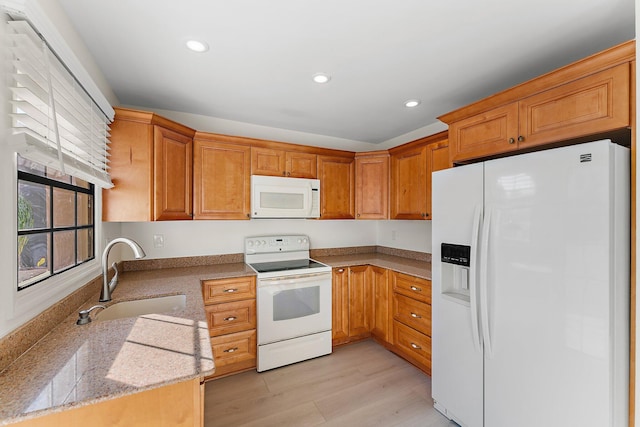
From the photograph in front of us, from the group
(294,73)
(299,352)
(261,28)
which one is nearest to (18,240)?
(261,28)

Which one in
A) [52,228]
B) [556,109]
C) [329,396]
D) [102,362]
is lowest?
[329,396]

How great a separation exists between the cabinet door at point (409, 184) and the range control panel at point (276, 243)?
111cm

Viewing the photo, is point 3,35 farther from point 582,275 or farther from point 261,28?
point 582,275

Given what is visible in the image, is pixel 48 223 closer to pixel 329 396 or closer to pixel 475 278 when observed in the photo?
pixel 329 396

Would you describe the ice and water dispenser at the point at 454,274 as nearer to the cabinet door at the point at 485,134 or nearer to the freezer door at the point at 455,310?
the freezer door at the point at 455,310

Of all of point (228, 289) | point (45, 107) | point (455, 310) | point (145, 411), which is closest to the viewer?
point (145, 411)

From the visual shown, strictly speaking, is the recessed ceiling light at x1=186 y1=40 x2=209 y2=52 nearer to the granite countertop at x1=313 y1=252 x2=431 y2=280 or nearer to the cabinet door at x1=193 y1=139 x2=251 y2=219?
the cabinet door at x1=193 y1=139 x2=251 y2=219

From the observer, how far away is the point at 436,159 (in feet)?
8.40

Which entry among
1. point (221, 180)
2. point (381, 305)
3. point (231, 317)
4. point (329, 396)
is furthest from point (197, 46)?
point (381, 305)

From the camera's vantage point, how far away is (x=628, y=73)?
1.28 meters

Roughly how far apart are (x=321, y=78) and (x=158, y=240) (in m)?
2.14

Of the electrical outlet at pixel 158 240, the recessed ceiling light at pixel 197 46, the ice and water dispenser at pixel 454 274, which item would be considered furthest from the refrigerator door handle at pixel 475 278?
the electrical outlet at pixel 158 240

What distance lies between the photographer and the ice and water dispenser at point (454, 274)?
1.81 m

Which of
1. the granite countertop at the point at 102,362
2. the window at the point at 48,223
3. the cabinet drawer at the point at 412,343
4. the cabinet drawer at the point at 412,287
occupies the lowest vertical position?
the cabinet drawer at the point at 412,343
